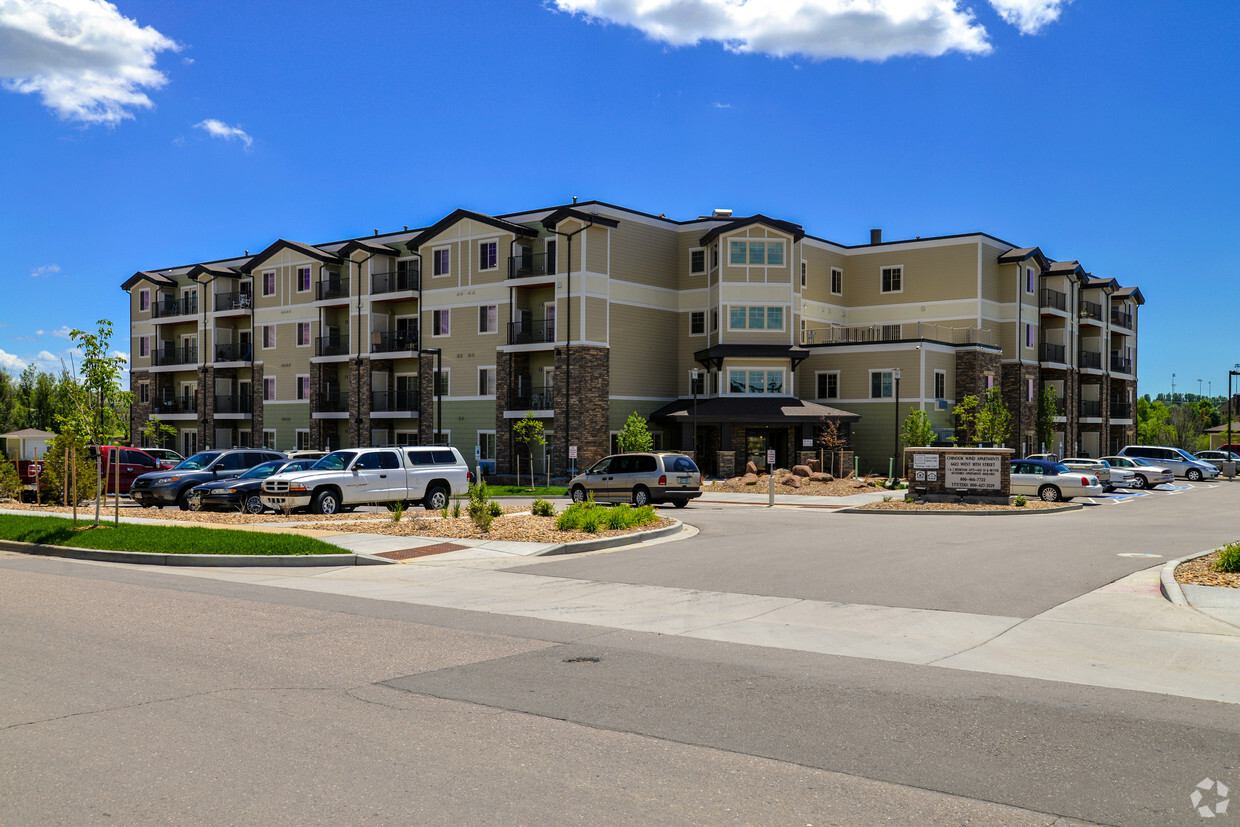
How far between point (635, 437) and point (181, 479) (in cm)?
2162

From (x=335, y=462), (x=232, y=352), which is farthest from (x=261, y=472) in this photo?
(x=232, y=352)

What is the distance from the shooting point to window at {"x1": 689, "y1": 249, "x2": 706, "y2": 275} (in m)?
51.4

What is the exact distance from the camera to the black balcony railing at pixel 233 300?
2400 inches

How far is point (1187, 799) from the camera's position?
543 cm

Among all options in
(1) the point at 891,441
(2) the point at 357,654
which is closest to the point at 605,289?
(1) the point at 891,441

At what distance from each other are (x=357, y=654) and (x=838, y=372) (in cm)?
4445

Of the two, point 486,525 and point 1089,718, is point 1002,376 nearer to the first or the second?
point 486,525

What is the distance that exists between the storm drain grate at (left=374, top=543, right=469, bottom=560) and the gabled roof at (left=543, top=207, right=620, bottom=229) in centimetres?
3007

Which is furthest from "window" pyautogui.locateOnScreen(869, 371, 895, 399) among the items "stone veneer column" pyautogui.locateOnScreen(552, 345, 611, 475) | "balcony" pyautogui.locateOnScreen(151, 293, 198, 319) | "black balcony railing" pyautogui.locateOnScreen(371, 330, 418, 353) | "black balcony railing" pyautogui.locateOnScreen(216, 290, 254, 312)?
"balcony" pyautogui.locateOnScreen(151, 293, 198, 319)

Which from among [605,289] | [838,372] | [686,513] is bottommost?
[686,513]

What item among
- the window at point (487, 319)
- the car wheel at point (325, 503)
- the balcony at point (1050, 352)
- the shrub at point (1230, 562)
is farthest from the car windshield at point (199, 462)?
the balcony at point (1050, 352)

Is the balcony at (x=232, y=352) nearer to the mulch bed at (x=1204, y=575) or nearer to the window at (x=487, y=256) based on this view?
the window at (x=487, y=256)

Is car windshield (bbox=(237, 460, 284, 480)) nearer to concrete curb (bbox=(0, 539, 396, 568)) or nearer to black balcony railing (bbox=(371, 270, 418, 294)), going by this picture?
concrete curb (bbox=(0, 539, 396, 568))

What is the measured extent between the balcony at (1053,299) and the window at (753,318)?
1991 cm
